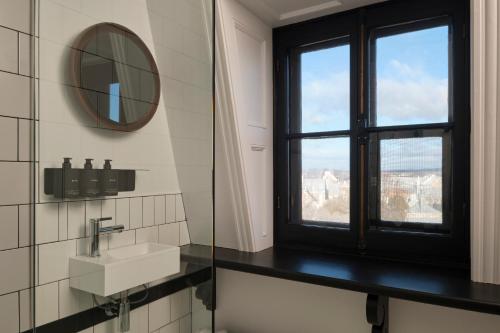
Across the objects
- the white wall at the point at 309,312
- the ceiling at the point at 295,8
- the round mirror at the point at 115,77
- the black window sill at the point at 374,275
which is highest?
the ceiling at the point at 295,8

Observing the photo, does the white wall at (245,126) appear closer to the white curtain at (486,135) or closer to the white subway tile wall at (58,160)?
the white subway tile wall at (58,160)

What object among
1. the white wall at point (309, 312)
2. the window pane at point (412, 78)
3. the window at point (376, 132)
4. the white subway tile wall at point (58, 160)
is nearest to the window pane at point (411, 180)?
the window at point (376, 132)

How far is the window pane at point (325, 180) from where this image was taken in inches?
70.6

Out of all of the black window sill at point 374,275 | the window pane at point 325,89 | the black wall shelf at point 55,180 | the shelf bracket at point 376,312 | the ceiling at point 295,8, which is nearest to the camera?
the black wall shelf at point 55,180

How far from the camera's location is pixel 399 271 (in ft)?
4.92

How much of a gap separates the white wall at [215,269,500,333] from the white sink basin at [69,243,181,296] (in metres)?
0.71

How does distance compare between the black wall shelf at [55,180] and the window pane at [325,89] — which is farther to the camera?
the window pane at [325,89]

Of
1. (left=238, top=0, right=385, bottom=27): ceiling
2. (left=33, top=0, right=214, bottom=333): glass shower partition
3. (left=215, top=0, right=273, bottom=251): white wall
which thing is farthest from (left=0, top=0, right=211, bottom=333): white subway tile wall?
(left=238, top=0, right=385, bottom=27): ceiling

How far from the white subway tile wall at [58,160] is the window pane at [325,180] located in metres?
0.85

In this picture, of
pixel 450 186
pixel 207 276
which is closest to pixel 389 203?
pixel 450 186

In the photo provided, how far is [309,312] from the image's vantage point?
1.66 m

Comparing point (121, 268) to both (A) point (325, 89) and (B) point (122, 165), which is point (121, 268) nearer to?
(B) point (122, 165)

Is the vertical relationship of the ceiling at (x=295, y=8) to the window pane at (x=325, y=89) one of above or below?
above

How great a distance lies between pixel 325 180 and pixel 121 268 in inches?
44.1
